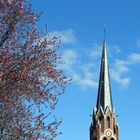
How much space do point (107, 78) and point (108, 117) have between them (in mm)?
6158

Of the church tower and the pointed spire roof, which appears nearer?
the church tower

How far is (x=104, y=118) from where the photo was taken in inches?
2392

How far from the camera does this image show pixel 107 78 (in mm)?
64125

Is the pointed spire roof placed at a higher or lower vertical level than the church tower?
higher

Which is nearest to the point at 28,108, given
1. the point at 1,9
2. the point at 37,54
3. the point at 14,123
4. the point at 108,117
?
the point at 14,123

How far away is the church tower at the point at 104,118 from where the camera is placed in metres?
60.3

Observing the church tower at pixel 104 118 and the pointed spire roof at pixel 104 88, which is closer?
the church tower at pixel 104 118

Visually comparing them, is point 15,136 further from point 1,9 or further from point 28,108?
point 1,9

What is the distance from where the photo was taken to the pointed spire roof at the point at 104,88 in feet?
203

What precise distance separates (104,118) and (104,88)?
4598mm

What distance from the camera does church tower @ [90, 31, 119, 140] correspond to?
6031cm

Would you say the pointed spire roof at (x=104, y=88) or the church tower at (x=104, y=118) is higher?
the pointed spire roof at (x=104, y=88)

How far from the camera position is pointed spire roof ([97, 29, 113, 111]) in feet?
203

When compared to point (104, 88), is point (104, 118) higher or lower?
lower
